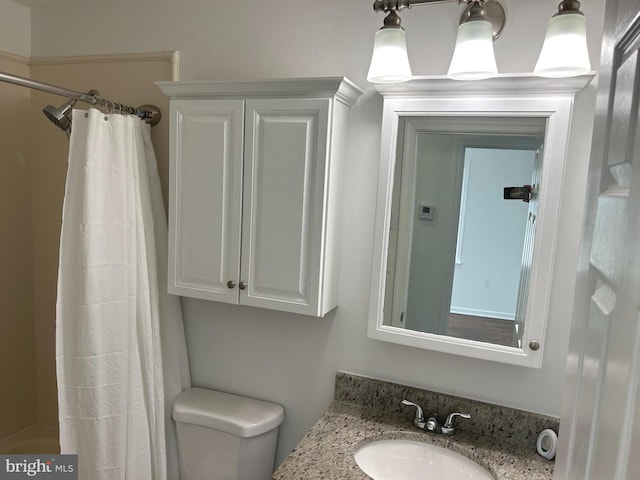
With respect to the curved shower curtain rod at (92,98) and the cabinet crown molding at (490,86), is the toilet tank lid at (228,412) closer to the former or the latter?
the curved shower curtain rod at (92,98)

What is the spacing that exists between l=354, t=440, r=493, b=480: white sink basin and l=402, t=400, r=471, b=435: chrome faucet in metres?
0.05

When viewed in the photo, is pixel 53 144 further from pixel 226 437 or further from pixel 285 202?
pixel 226 437

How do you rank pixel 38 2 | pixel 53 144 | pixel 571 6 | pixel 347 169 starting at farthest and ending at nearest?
pixel 53 144
pixel 38 2
pixel 347 169
pixel 571 6

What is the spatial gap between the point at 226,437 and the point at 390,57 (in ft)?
4.50

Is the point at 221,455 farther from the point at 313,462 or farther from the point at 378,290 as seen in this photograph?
the point at 378,290

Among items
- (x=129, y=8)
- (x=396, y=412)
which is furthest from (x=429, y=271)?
(x=129, y=8)

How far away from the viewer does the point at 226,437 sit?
1671mm

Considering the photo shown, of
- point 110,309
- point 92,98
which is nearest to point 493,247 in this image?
point 110,309

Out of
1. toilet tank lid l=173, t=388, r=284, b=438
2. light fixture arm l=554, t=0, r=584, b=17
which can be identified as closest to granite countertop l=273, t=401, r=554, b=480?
toilet tank lid l=173, t=388, r=284, b=438

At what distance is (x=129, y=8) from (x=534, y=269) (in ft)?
5.92

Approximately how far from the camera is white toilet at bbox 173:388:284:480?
5.46 feet

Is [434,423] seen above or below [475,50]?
below

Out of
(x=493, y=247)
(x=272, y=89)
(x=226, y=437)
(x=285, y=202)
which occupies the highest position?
(x=272, y=89)

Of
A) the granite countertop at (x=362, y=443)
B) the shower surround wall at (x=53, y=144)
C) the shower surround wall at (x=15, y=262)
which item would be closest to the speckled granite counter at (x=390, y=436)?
the granite countertop at (x=362, y=443)
